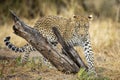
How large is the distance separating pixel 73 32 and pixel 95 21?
19.2 ft

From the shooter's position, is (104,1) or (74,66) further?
(104,1)

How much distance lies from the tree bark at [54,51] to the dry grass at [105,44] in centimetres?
77

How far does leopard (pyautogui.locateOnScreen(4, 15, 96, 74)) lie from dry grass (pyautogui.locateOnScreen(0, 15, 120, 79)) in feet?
1.37

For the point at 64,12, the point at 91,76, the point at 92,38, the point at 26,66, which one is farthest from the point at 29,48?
the point at 64,12

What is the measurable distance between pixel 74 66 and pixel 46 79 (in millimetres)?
637

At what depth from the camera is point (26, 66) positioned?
27.9 feet

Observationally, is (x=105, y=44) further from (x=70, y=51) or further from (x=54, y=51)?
(x=54, y=51)

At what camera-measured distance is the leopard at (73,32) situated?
358 inches

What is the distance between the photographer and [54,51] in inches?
318

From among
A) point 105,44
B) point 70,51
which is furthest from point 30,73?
point 105,44

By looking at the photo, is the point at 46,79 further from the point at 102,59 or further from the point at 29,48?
the point at 102,59

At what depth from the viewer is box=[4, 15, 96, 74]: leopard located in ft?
29.8

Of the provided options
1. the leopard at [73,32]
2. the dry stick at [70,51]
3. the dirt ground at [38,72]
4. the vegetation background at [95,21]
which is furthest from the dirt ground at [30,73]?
the vegetation background at [95,21]

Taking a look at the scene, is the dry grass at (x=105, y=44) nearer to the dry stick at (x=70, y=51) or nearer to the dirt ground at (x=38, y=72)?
the dirt ground at (x=38, y=72)
